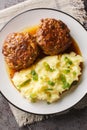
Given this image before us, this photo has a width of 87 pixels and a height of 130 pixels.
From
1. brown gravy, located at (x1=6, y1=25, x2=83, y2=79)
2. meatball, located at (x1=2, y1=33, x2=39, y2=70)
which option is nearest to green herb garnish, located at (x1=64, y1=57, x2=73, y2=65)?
brown gravy, located at (x1=6, y1=25, x2=83, y2=79)

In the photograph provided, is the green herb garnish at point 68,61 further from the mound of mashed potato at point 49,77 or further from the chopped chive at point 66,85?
the chopped chive at point 66,85

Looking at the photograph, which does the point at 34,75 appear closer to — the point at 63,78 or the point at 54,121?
the point at 63,78

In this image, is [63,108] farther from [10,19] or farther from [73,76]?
[10,19]

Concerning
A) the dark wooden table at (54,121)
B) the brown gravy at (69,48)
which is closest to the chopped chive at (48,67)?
the brown gravy at (69,48)

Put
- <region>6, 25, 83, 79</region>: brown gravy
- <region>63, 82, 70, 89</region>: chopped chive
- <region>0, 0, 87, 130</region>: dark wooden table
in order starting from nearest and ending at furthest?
<region>63, 82, 70, 89</region>: chopped chive → <region>6, 25, 83, 79</region>: brown gravy → <region>0, 0, 87, 130</region>: dark wooden table

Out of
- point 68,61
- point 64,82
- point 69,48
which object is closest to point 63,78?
point 64,82

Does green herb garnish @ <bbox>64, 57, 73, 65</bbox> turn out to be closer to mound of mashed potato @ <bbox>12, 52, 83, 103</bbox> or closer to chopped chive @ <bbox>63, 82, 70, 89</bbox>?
mound of mashed potato @ <bbox>12, 52, 83, 103</bbox>
